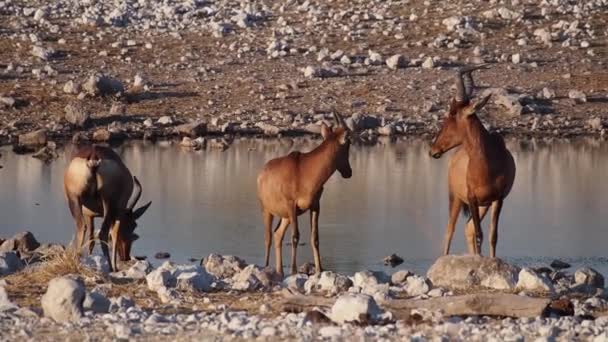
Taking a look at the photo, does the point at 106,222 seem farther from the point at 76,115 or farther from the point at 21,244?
the point at 76,115

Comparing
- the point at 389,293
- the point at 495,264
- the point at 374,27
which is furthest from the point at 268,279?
the point at 374,27

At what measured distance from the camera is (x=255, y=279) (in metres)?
11.2

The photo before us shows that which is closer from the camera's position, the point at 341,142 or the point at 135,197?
the point at 341,142

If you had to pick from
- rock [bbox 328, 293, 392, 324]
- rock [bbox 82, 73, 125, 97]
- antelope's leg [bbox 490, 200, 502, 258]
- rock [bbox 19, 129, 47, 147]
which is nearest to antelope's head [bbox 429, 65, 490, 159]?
antelope's leg [bbox 490, 200, 502, 258]

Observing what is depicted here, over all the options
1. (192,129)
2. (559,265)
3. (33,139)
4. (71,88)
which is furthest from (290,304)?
(71,88)

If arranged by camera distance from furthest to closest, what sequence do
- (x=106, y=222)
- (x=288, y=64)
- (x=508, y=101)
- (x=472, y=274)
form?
(x=288, y=64) < (x=508, y=101) < (x=106, y=222) < (x=472, y=274)

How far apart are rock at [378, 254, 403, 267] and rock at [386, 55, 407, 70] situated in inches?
588

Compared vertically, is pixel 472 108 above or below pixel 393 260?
above

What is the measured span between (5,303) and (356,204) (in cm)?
1004

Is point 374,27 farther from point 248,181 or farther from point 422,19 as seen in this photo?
point 248,181

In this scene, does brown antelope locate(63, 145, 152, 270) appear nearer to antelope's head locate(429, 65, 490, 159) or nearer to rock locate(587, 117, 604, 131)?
antelope's head locate(429, 65, 490, 159)

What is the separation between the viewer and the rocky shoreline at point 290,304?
8.73 meters

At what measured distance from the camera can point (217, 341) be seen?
27.7 ft

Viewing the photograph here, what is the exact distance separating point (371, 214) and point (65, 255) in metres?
7.68
